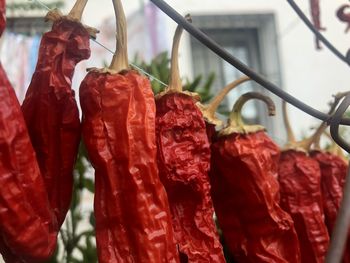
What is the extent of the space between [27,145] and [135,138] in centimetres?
13

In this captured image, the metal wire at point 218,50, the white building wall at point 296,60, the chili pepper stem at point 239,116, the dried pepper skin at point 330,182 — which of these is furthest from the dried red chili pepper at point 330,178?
the white building wall at point 296,60

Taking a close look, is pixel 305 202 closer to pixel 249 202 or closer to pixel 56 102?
pixel 249 202

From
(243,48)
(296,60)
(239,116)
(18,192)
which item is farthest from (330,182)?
(243,48)

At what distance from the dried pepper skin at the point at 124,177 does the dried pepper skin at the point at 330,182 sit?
0.43m

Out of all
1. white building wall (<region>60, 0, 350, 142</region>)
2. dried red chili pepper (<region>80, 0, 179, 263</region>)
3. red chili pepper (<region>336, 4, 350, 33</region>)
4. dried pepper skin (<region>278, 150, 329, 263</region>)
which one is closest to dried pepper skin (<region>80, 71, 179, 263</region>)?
dried red chili pepper (<region>80, 0, 179, 263</region>)

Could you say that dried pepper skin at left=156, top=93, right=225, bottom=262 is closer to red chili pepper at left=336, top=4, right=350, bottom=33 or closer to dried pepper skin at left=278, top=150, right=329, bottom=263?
dried pepper skin at left=278, top=150, right=329, bottom=263

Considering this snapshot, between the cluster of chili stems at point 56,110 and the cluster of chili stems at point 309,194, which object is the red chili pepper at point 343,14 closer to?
the cluster of chili stems at point 309,194

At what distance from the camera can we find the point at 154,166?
668 millimetres

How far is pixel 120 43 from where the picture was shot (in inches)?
27.2

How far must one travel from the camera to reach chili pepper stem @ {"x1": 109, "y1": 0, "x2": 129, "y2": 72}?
2.23 ft

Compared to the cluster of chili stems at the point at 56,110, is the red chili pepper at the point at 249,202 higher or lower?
lower

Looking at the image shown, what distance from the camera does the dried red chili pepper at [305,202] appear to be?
3.10 feet

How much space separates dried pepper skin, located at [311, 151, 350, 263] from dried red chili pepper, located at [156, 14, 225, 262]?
1.07ft

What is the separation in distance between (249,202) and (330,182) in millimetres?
230
